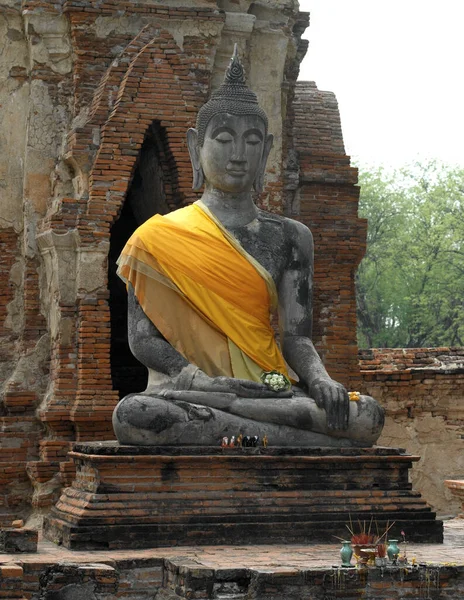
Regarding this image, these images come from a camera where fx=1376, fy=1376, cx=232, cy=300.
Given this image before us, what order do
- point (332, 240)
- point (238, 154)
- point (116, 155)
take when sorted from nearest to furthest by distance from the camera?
1. point (238, 154)
2. point (116, 155)
3. point (332, 240)

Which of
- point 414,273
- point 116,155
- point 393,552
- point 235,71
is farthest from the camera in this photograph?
point 414,273

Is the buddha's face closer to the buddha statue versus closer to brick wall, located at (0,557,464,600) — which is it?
the buddha statue

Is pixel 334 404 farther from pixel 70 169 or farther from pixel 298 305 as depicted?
pixel 70 169

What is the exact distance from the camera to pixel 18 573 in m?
7.62

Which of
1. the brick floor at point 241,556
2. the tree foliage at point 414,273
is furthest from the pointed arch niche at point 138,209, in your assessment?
the tree foliage at point 414,273

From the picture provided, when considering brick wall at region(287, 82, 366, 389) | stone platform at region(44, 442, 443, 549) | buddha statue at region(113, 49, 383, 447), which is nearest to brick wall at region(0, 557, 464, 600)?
stone platform at region(44, 442, 443, 549)

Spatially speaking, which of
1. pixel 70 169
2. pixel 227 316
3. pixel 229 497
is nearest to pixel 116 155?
pixel 70 169

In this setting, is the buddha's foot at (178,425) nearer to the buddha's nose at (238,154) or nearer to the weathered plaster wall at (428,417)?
the buddha's nose at (238,154)

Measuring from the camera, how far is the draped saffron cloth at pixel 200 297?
10.2 meters

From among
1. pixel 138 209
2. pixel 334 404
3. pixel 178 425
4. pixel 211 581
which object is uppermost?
pixel 138 209

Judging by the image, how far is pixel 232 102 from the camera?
10.6 m

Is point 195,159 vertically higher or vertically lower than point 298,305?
higher

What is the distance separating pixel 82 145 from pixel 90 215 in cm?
70

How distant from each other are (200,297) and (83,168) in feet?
12.2
